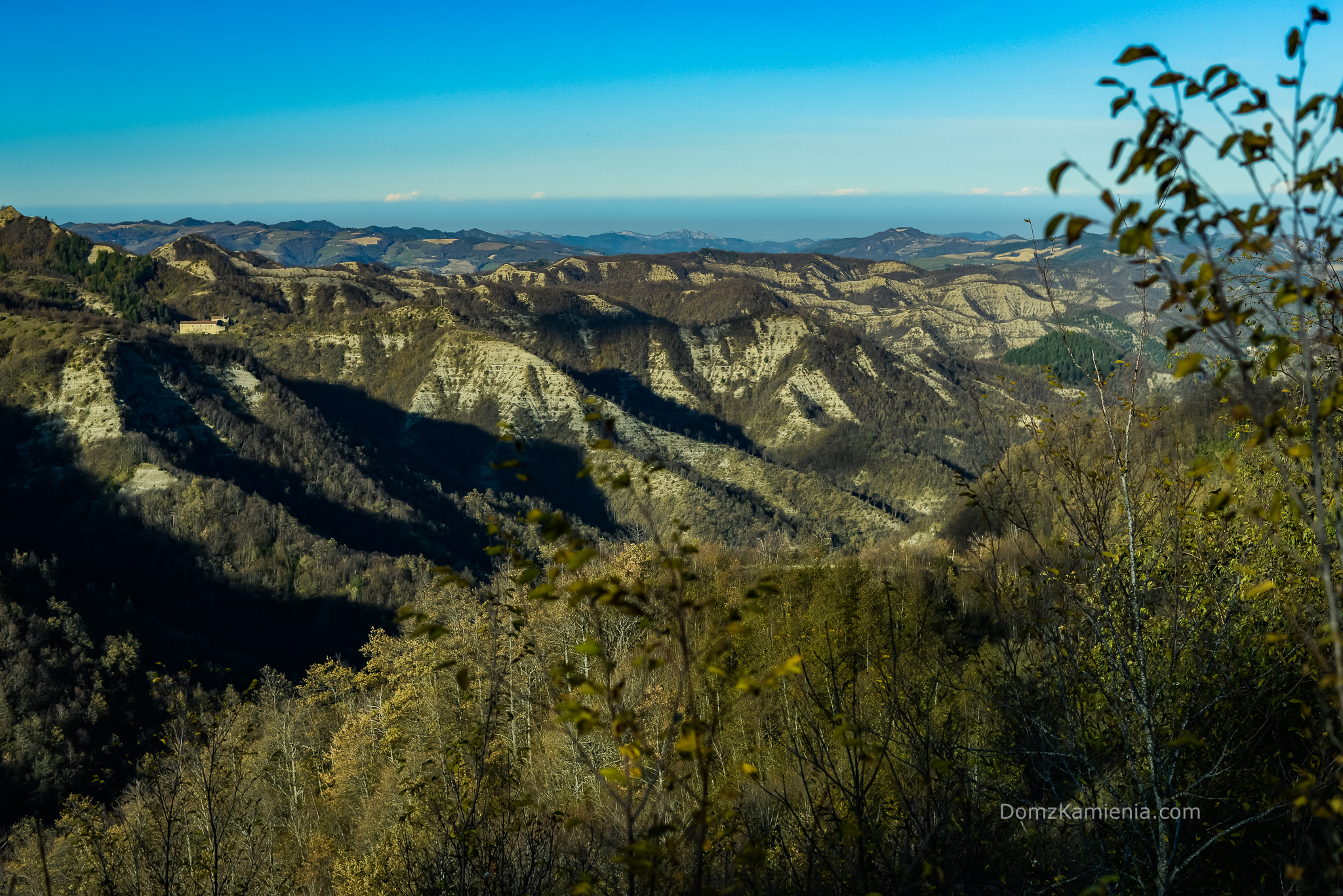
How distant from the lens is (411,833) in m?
16.8

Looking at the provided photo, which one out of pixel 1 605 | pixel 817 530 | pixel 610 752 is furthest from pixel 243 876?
pixel 817 530

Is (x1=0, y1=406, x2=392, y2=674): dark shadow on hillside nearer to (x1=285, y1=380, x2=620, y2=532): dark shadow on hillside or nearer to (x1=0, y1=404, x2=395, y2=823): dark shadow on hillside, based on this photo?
(x1=0, y1=404, x2=395, y2=823): dark shadow on hillside

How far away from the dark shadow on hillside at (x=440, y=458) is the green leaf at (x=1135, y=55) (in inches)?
5158

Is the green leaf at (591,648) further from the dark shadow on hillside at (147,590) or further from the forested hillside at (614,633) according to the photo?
the dark shadow on hillside at (147,590)

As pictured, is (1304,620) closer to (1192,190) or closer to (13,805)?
(1192,190)

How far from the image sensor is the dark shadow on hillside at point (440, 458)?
140125 millimetres

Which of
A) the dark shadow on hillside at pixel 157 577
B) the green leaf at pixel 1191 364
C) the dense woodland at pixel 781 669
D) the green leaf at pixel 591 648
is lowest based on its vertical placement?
the dark shadow on hillside at pixel 157 577

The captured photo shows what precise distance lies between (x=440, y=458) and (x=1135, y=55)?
169052mm

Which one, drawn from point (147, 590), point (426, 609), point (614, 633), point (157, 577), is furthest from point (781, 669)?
point (157, 577)

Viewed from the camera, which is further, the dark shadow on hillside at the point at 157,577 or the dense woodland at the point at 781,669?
the dark shadow on hillside at the point at 157,577

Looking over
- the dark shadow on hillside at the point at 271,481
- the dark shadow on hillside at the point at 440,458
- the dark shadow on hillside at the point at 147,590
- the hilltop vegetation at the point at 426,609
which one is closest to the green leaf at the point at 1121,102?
the hilltop vegetation at the point at 426,609

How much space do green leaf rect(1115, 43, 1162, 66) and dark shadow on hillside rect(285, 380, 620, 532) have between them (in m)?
131

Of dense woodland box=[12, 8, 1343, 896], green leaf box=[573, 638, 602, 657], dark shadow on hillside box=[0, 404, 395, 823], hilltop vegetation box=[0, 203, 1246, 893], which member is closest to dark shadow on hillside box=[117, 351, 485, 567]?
hilltop vegetation box=[0, 203, 1246, 893]

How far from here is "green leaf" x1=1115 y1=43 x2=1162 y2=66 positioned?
3.35 metres
